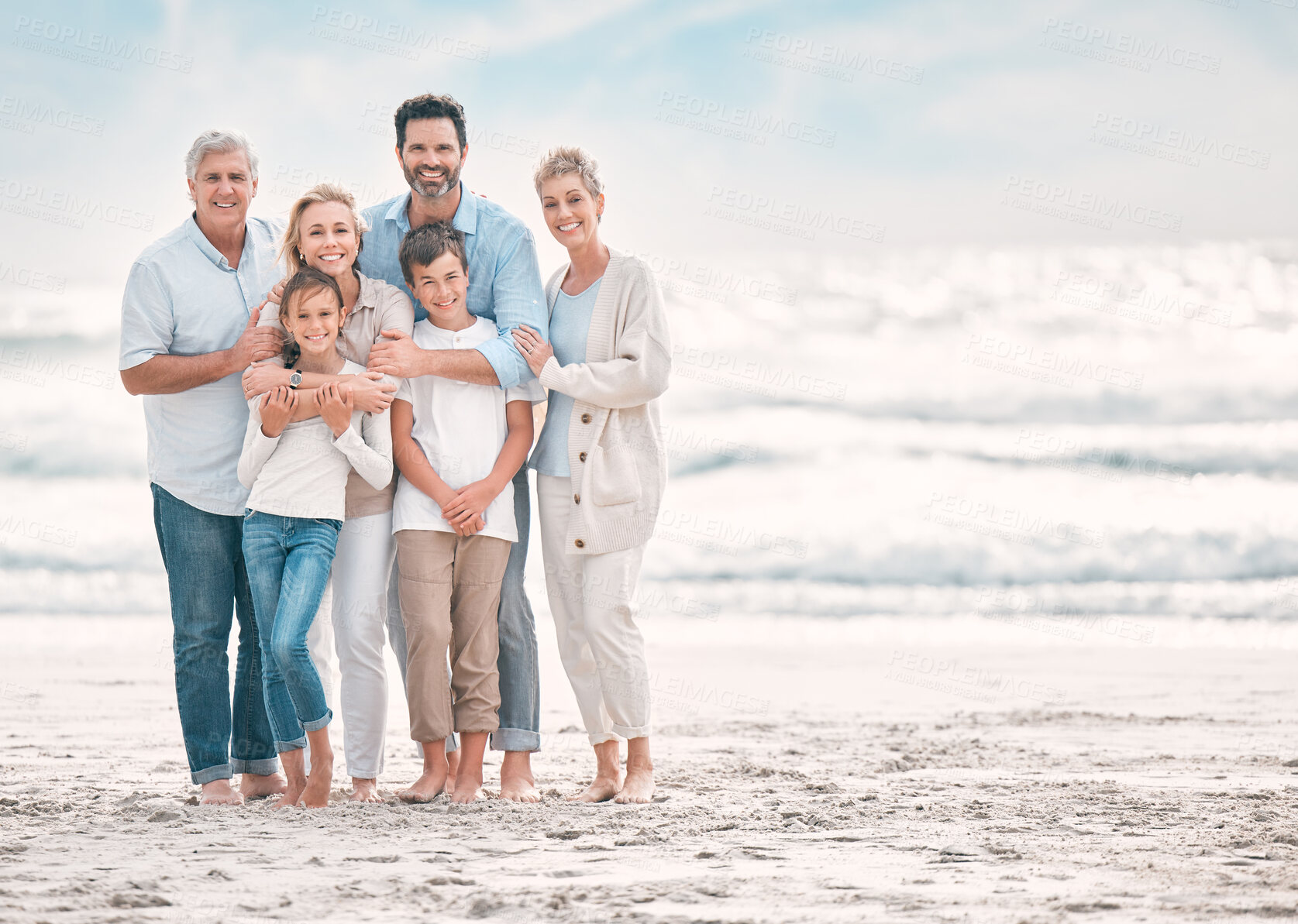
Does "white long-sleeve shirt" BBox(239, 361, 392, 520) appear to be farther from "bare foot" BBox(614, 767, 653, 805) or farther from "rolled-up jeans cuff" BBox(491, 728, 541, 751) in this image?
"bare foot" BBox(614, 767, 653, 805)

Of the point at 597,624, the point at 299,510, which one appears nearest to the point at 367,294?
the point at 299,510

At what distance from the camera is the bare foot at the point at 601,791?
11.1 ft

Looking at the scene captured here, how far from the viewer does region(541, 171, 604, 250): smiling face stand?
344cm

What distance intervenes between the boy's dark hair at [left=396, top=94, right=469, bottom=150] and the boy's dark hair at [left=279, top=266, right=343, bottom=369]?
0.55 meters

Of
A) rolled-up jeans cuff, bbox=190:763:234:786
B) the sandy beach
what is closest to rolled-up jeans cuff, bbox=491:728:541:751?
the sandy beach

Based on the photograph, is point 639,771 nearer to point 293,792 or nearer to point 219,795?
point 293,792

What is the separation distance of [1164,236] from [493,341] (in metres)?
14.3

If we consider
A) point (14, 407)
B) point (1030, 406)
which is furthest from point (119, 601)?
point (1030, 406)

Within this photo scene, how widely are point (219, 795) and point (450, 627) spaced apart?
0.90 meters

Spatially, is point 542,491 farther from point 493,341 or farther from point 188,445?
point 188,445

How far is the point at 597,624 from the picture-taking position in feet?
11.2

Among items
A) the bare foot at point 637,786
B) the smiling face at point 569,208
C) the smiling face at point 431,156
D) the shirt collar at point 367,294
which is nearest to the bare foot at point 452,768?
the bare foot at point 637,786

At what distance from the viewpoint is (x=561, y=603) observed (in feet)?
11.6

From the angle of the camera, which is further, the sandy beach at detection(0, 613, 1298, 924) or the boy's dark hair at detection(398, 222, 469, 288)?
the boy's dark hair at detection(398, 222, 469, 288)
